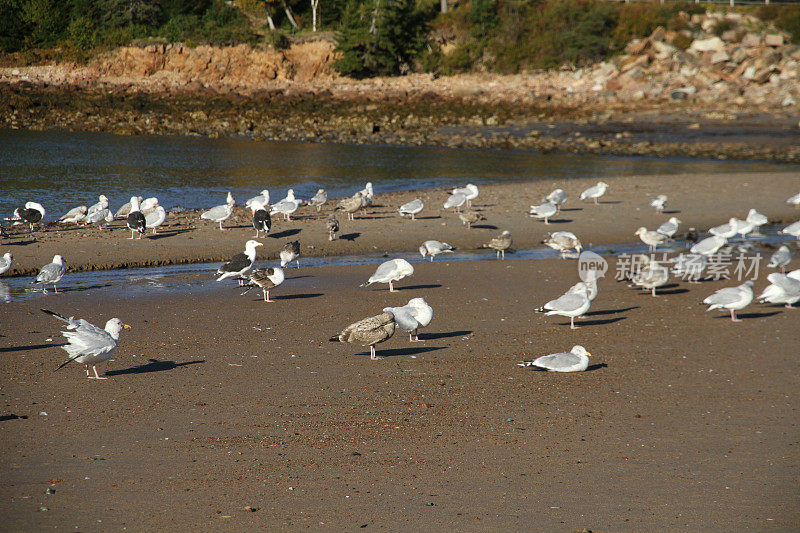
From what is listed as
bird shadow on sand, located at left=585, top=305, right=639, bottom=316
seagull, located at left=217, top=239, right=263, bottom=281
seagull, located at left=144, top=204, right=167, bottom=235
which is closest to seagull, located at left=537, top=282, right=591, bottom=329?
bird shadow on sand, located at left=585, top=305, right=639, bottom=316

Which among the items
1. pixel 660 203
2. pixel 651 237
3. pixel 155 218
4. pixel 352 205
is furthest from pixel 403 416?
pixel 660 203

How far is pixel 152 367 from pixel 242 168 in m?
23.0

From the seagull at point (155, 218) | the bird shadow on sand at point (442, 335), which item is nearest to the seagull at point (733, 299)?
the bird shadow on sand at point (442, 335)

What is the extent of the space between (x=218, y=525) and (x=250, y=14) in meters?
70.0

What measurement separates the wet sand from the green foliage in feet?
121

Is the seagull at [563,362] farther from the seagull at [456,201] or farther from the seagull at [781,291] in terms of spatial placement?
Result: the seagull at [456,201]

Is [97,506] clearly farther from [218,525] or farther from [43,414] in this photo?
[43,414]

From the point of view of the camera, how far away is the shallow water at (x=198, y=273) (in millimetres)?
13586

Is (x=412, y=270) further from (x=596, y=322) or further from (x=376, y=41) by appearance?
(x=376, y=41)

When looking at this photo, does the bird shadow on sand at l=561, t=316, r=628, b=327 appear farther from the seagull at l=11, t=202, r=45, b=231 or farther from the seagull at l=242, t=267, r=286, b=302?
the seagull at l=11, t=202, r=45, b=231

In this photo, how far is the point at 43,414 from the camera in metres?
7.82

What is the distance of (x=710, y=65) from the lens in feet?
170

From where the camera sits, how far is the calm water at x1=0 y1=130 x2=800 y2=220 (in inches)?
1016

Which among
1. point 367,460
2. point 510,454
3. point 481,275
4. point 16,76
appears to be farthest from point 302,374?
point 16,76
